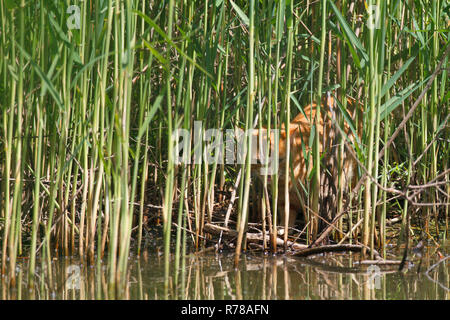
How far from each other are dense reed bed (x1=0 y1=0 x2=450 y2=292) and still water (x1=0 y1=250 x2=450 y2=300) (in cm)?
9

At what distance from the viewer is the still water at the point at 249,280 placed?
7.33ft

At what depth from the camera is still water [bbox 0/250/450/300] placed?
7.33 ft

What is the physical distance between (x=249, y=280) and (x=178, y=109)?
744 mm

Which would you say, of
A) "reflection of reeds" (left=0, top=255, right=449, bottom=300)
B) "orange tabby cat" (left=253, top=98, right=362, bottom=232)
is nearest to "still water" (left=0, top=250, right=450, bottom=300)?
"reflection of reeds" (left=0, top=255, right=449, bottom=300)

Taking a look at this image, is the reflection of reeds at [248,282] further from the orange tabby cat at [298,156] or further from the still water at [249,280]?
the orange tabby cat at [298,156]

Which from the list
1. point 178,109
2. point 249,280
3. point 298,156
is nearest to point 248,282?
point 249,280

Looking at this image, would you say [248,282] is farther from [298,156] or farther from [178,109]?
[298,156]

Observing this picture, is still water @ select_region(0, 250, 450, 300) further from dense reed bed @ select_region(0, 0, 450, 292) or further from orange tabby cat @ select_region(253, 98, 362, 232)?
orange tabby cat @ select_region(253, 98, 362, 232)

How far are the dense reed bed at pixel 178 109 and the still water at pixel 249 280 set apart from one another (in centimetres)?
9

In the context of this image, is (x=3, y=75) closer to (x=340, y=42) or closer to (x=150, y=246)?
(x=150, y=246)

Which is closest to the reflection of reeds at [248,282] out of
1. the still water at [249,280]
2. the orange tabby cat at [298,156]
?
the still water at [249,280]

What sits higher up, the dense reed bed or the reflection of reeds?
the dense reed bed

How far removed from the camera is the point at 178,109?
2.37 m

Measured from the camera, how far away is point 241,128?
3283mm
